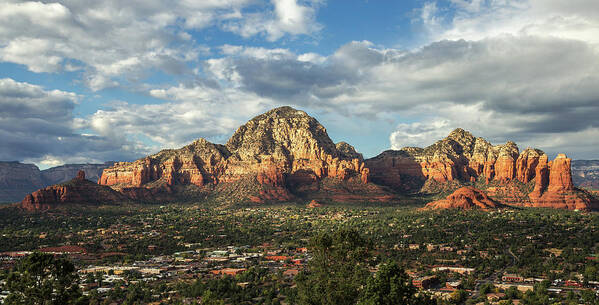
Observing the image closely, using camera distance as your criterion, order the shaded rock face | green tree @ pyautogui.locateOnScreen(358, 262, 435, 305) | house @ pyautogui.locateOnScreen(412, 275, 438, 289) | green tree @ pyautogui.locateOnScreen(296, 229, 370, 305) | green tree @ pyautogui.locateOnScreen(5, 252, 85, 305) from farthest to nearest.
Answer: the shaded rock face < house @ pyautogui.locateOnScreen(412, 275, 438, 289) < green tree @ pyautogui.locateOnScreen(296, 229, 370, 305) < green tree @ pyautogui.locateOnScreen(358, 262, 435, 305) < green tree @ pyautogui.locateOnScreen(5, 252, 85, 305)

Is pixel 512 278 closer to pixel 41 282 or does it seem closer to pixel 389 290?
pixel 389 290

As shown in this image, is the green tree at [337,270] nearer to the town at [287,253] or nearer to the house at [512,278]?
the town at [287,253]

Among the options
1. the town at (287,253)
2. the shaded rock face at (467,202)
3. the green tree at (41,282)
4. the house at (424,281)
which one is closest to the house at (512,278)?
the town at (287,253)

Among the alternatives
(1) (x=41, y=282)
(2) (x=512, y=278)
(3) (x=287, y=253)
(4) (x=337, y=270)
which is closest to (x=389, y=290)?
(4) (x=337, y=270)

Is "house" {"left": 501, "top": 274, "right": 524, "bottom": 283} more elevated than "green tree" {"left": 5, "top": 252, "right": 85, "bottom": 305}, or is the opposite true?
"green tree" {"left": 5, "top": 252, "right": 85, "bottom": 305}

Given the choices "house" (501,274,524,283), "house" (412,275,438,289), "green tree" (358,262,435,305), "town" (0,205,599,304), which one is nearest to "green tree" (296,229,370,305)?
"town" (0,205,599,304)

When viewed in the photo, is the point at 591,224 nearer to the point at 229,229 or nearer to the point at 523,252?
the point at 523,252

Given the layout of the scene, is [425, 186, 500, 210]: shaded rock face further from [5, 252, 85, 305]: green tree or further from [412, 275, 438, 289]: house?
[5, 252, 85, 305]: green tree

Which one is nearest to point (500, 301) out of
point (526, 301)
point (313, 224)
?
point (526, 301)

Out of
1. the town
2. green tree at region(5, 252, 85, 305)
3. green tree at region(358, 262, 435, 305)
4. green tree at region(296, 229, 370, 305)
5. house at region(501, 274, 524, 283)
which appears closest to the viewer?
green tree at region(5, 252, 85, 305)
